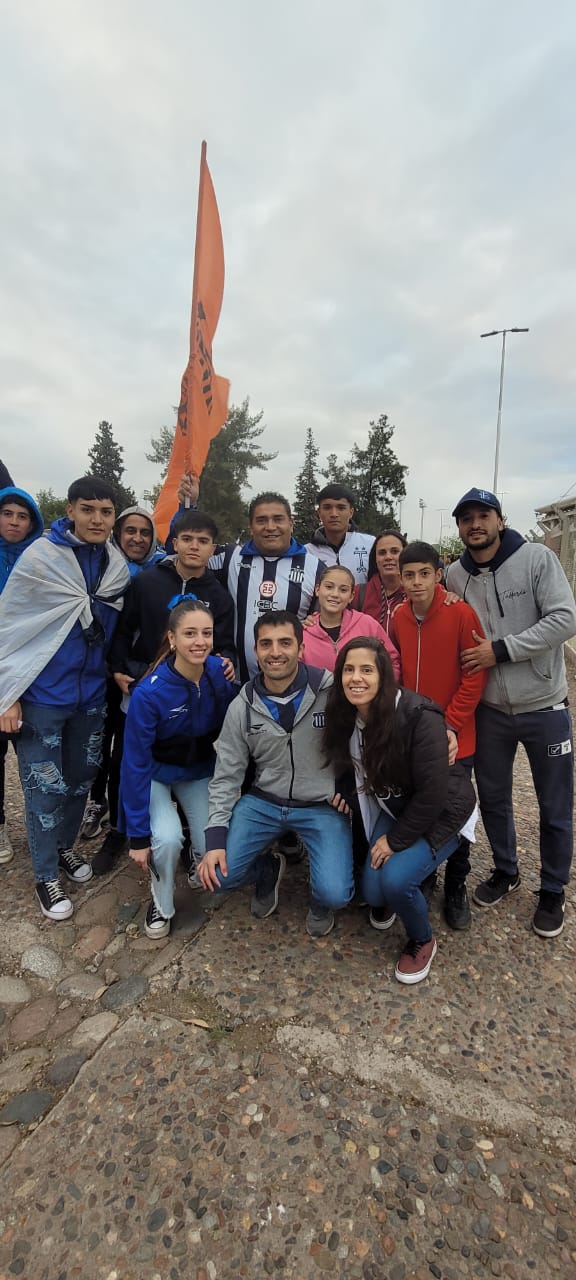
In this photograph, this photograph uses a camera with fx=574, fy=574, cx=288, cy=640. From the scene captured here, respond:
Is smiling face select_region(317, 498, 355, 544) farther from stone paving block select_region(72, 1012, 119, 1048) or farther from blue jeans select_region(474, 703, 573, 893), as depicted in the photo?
stone paving block select_region(72, 1012, 119, 1048)

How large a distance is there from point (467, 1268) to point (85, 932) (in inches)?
88.1

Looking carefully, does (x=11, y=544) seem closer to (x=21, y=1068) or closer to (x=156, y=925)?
(x=156, y=925)

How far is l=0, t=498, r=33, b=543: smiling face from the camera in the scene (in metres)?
3.67

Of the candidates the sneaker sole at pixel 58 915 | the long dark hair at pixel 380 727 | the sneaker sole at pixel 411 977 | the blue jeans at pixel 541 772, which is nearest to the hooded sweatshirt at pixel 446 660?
the blue jeans at pixel 541 772

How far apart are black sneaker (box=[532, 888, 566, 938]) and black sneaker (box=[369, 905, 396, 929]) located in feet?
2.53

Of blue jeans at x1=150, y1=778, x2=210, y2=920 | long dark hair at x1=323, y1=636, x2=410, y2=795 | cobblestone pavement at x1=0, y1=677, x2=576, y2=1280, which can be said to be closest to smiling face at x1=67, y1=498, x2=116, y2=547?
blue jeans at x1=150, y1=778, x2=210, y2=920

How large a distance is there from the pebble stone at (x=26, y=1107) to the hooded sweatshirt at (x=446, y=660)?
242 cm

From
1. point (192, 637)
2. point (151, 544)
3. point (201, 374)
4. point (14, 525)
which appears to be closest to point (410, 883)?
point (192, 637)

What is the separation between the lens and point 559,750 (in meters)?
3.11

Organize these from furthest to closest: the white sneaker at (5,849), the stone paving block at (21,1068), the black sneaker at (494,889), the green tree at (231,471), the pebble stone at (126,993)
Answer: the green tree at (231,471) → the white sneaker at (5,849) → the black sneaker at (494,889) → the pebble stone at (126,993) → the stone paving block at (21,1068)

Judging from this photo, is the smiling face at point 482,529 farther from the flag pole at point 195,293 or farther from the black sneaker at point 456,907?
the flag pole at point 195,293

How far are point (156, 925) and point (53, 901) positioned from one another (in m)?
0.67

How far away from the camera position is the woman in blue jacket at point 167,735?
3.13 m

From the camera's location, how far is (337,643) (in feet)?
11.3
